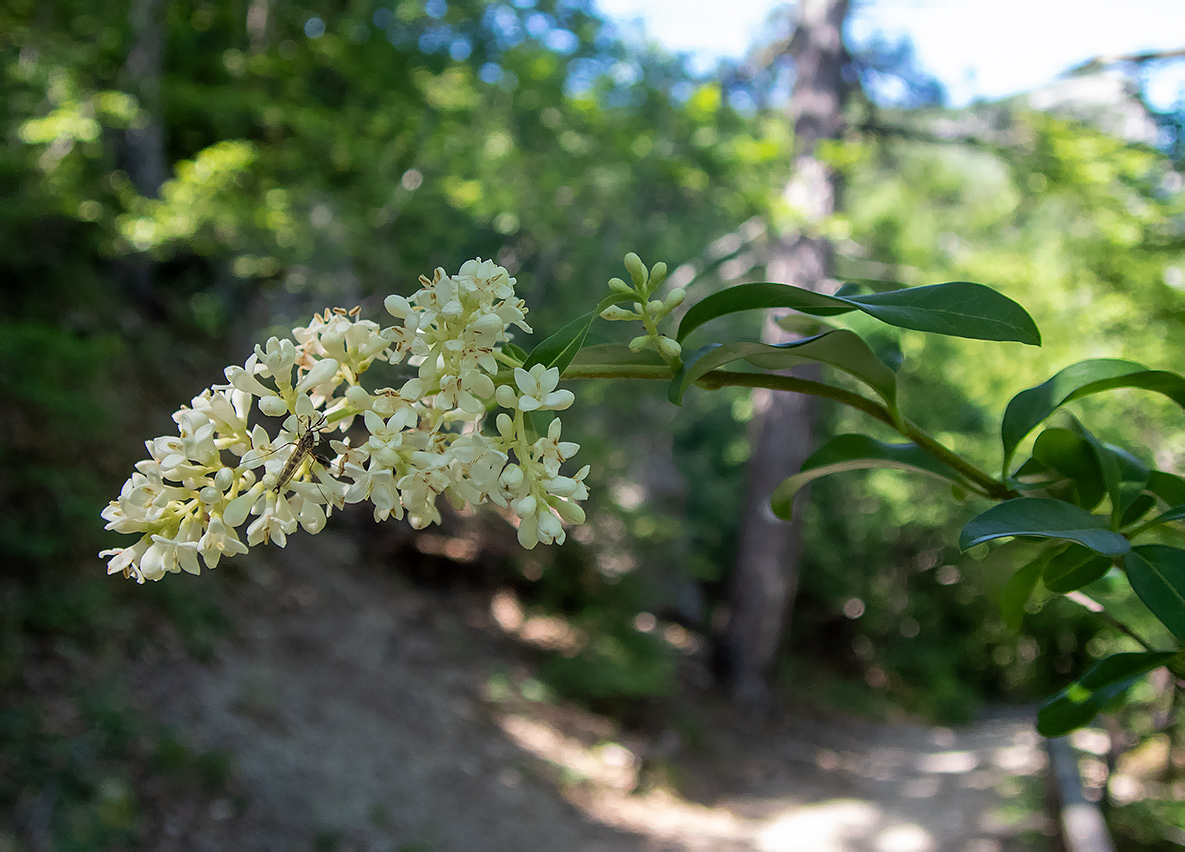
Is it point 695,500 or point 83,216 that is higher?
point 695,500

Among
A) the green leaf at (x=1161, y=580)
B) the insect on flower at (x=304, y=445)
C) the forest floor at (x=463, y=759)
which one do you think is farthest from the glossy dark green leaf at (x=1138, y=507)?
the forest floor at (x=463, y=759)

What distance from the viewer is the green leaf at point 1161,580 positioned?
0.49m

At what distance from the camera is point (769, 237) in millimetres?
6453

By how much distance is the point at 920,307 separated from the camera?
1.77 ft

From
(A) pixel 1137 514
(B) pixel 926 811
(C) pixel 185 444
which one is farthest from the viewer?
(B) pixel 926 811

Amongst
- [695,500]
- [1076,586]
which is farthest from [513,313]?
[695,500]

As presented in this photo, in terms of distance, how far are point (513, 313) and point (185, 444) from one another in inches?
9.0

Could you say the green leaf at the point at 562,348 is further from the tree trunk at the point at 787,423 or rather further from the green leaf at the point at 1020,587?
the tree trunk at the point at 787,423

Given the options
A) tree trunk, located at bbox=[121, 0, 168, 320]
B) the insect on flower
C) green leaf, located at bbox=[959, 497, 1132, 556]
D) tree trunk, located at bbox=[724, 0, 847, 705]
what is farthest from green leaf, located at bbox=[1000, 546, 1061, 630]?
tree trunk, located at bbox=[724, 0, 847, 705]

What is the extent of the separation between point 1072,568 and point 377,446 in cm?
51

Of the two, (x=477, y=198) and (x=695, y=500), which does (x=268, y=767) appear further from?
(x=695, y=500)

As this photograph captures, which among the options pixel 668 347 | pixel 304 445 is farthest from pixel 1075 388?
pixel 304 445

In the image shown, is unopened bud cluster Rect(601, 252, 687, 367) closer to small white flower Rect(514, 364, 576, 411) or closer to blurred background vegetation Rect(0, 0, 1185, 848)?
small white flower Rect(514, 364, 576, 411)

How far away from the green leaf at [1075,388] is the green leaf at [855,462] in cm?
5
